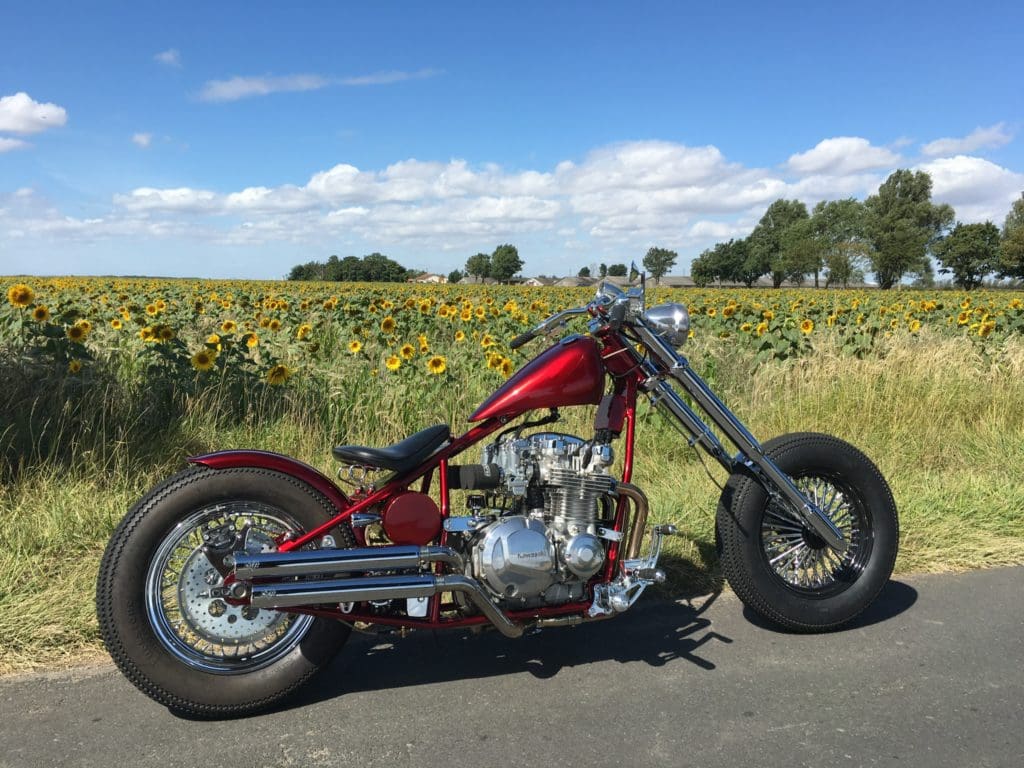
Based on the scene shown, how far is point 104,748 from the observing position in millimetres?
2350

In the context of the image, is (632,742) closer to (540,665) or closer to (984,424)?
(540,665)

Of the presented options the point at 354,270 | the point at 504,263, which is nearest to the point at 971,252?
the point at 504,263

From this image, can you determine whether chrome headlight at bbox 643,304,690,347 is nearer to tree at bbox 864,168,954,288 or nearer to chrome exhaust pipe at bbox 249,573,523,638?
chrome exhaust pipe at bbox 249,573,523,638

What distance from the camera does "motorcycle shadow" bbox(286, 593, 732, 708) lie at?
112 inches

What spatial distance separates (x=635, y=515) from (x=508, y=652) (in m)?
0.79

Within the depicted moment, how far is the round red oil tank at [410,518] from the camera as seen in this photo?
8.83 ft

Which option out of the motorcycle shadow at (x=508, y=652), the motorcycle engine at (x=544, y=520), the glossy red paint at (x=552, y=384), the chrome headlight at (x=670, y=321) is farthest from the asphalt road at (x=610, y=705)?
the chrome headlight at (x=670, y=321)

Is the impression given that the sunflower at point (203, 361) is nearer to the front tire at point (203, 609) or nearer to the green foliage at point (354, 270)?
the front tire at point (203, 609)

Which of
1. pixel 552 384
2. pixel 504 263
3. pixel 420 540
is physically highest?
pixel 504 263

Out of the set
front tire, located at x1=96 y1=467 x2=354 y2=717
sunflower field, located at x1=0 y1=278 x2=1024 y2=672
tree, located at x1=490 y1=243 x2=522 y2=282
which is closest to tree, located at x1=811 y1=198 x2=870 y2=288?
tree, located at x1=490 y1=243 x2=522 y2=282

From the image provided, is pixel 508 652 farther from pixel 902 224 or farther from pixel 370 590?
pixel 902 224

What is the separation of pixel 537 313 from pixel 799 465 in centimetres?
820

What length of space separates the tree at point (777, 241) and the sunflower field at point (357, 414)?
67.4 meters

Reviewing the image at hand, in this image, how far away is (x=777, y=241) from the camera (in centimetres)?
8206
